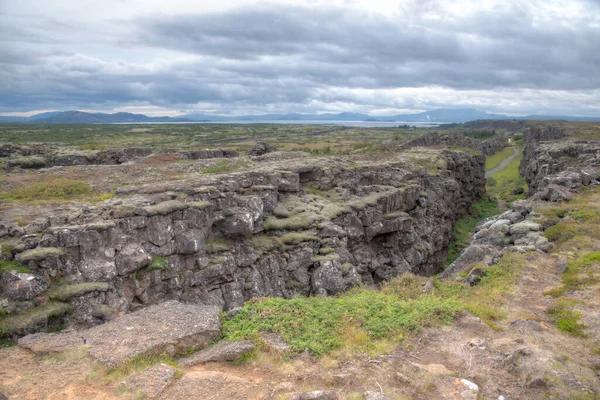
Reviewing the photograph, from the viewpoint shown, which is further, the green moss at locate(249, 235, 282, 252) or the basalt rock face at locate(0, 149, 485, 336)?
the green moss at locate(249, 235, 282, 252)

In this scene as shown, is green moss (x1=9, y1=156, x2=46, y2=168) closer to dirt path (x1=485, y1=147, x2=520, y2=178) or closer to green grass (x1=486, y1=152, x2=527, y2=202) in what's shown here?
green grass (x1=486, y1=152, x2=527, y2=202)

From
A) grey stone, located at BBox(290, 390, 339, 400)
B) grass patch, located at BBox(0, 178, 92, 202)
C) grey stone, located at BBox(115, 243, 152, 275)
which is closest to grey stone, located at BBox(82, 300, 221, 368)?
grey stone, located at BBox(290, 390, 339, 400)

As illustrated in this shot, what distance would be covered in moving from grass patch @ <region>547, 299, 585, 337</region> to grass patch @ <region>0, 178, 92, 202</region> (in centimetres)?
2512

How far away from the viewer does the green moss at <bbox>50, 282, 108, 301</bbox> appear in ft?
52.4

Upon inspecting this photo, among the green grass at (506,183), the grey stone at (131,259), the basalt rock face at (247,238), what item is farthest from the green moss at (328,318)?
the green grass at (506,183)

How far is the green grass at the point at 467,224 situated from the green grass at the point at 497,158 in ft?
128

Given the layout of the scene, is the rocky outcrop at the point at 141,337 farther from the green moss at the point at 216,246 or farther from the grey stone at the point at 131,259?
the green moss at the point at 216,246

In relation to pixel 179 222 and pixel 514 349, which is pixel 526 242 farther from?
pixel 179 222

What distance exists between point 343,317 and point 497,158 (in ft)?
372

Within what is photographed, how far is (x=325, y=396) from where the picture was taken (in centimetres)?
960

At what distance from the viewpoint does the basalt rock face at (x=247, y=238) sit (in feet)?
58.7

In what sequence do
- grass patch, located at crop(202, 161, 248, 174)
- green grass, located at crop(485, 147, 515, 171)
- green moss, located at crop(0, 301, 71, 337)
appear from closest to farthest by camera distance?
green moss, located at crop(0, 301, 71, 337) < grass patch, located at crop(202, 161, 248, 174) < green grass, located at crop(485, 147, 515, 171)

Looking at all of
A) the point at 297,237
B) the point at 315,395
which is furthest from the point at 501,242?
the point at 315,395

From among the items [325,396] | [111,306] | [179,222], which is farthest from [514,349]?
[179,222]
